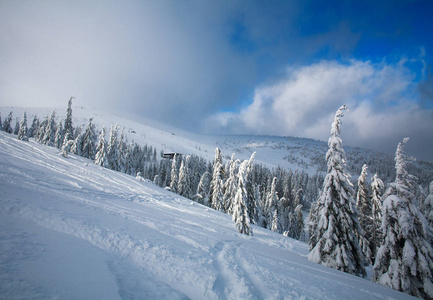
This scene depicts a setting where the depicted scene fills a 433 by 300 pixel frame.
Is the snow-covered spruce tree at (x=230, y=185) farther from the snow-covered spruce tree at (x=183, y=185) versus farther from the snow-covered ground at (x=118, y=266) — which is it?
the snow-covered ground at (x=118, y=266)

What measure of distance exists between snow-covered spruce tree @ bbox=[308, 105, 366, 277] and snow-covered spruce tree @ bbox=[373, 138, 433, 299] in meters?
1.44

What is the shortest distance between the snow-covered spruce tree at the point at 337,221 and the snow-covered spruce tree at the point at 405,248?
56.8 inches

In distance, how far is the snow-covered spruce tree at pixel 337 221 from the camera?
12172 millimetres

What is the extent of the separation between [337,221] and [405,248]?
3552mm

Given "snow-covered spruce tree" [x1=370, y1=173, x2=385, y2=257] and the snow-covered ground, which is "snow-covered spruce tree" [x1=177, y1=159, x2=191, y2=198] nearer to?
"snow-covered spruce tree" [x1=370, y1=173, x2=385, y2=257]

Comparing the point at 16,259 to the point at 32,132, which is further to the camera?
the point at 32,132

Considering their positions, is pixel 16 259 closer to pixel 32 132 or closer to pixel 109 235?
pixel 109 235

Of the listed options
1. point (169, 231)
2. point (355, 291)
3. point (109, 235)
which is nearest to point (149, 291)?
point (109, 235)

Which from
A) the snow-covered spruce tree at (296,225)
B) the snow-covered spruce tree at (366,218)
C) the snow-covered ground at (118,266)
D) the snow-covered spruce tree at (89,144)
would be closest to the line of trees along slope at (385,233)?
the snow-covered ground at (118,266)

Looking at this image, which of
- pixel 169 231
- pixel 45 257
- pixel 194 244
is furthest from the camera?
pixel 169 231

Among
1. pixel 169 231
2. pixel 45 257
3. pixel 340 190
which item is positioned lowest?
pixel 169 231

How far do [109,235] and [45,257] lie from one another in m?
2.26

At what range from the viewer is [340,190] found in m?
13.0

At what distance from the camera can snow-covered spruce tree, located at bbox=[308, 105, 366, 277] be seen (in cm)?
1217
